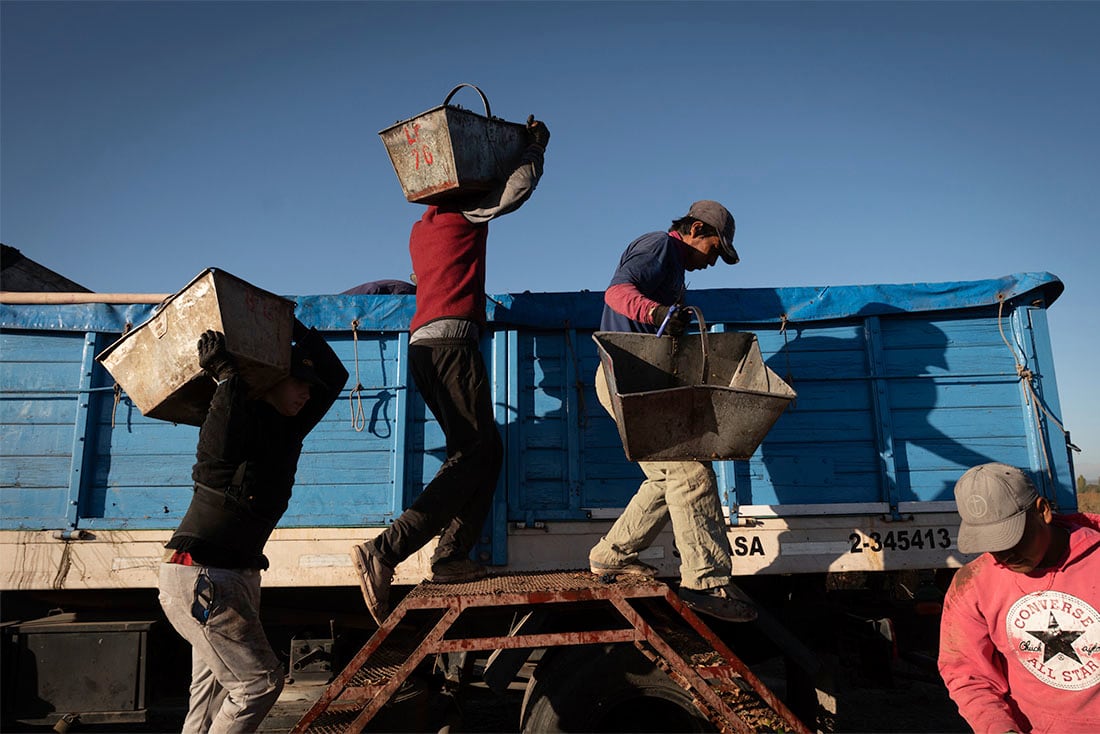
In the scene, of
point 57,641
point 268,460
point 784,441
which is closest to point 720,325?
point 784,441

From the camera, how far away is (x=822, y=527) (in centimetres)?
383

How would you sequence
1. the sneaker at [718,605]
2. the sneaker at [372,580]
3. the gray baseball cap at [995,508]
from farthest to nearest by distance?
the sneaker at [718,605] < the sneaker at [372,580] < the gray baseball cap at [995,508]

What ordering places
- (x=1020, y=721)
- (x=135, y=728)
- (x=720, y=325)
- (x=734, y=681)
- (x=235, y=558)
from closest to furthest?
(x=1020, y=721), (x=235, y=558), (x=734, y=681), (x=720, y=325), (x=135, y=728)

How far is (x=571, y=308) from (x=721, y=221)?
981 mm

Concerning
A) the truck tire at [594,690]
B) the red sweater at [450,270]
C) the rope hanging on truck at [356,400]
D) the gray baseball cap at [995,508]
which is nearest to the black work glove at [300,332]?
the red sweater at [450,270]

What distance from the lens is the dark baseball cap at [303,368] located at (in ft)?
9.80

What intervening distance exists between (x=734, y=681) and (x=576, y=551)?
1166 millimetres

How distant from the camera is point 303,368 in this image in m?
3.03

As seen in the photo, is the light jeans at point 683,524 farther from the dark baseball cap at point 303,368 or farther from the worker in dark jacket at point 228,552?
the worker in dark jacket at point 228,552

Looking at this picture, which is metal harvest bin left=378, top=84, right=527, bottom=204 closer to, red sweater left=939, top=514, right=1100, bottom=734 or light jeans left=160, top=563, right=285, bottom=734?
light jeans left=160, top=563, right=285, bottom=734

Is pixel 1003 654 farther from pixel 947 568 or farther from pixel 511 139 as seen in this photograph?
pixel 511 139

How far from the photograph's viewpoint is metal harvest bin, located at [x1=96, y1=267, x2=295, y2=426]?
276cm

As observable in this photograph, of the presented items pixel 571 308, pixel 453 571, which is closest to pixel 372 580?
pixel 453 571

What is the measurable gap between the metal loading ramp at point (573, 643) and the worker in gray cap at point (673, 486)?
0.26 m
